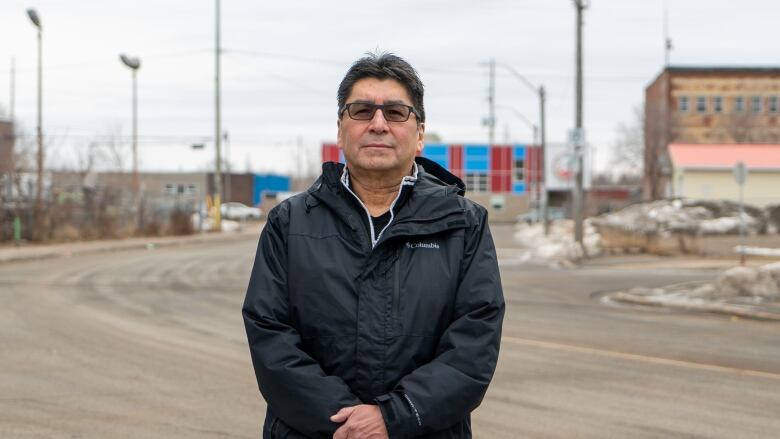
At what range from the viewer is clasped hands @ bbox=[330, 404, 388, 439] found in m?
3.27

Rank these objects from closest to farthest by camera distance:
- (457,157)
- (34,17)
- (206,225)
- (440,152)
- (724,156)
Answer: (34,17)
(206,225)
(724,156)
(440,152)
(457,157)

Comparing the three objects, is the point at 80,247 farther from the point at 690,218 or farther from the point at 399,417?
the point at 399,417

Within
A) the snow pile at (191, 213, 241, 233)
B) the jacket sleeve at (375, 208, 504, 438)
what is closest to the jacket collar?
the jacket sleeve at (375, 208, 504, 438)

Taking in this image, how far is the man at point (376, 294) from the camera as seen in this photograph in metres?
3.34

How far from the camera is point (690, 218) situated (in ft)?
129

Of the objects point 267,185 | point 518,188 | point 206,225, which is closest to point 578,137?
point 206,225

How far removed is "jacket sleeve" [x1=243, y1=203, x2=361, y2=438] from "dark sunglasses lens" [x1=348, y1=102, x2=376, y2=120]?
41 centimetres

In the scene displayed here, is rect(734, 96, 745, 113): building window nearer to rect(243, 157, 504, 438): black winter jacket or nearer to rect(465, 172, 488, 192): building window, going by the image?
rect(465, 172, 488, 192): building window

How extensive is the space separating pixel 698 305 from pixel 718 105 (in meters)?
73.5

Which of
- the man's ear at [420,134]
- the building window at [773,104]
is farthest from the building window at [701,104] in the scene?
the man's ear at [420,134]

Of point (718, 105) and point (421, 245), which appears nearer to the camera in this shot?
point (421, 245)

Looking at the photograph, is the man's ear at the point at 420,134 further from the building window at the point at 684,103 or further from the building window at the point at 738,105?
the building window at the point at 738,105

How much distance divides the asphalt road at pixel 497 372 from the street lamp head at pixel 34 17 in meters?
15.6

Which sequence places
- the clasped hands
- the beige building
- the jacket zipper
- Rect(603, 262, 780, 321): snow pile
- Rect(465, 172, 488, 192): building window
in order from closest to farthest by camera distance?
the clasped hands → the jacket zipper → Rect(603, 262, 780, 321): snow pile → the beige building → Rect(465, 172, 488, 192): building window
